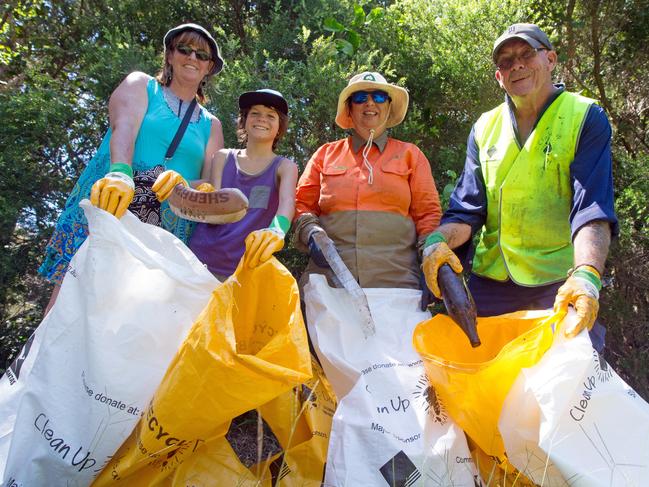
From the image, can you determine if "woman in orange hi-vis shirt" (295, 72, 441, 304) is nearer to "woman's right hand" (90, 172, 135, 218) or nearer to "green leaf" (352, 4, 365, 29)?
"woman's right hand" (90, 172, 135, 218)

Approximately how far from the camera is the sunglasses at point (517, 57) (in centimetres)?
207

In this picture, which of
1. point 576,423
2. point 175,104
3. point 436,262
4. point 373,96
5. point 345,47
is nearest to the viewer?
point 576,423

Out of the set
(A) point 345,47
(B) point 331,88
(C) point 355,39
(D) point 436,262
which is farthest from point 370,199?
(C) point 355,39

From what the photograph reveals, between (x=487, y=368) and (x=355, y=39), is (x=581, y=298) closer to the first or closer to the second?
(x=487, y=368)

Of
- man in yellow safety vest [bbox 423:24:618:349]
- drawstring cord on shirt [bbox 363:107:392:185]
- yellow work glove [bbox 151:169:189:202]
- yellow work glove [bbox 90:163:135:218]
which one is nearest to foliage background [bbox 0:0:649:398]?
drawstring cord on shirt [bbox 363:107:392:185]

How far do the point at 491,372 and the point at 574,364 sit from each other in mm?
248

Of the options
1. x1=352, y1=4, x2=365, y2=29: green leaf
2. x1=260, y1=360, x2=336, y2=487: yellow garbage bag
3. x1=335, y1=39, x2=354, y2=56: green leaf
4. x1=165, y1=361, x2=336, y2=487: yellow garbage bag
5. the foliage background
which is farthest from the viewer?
x1=352, y1=4, x2=365, y2=29: green leaf

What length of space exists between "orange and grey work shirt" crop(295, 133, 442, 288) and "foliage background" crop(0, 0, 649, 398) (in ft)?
3.40

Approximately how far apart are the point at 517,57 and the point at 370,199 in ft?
2.57

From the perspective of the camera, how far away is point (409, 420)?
173 centimetres

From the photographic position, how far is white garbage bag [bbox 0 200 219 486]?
1.57 metres

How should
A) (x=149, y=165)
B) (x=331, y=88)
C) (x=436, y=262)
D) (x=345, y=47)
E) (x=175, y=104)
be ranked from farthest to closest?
(x=345, y=47) < (x=331, y=88) < (x=175, y=104) < (x=149, y=165) < (x=436, y=262)

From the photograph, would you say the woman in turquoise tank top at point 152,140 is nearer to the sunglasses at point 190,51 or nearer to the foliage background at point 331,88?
the sunglasses at point 190,51

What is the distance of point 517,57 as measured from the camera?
2086 millimetres
